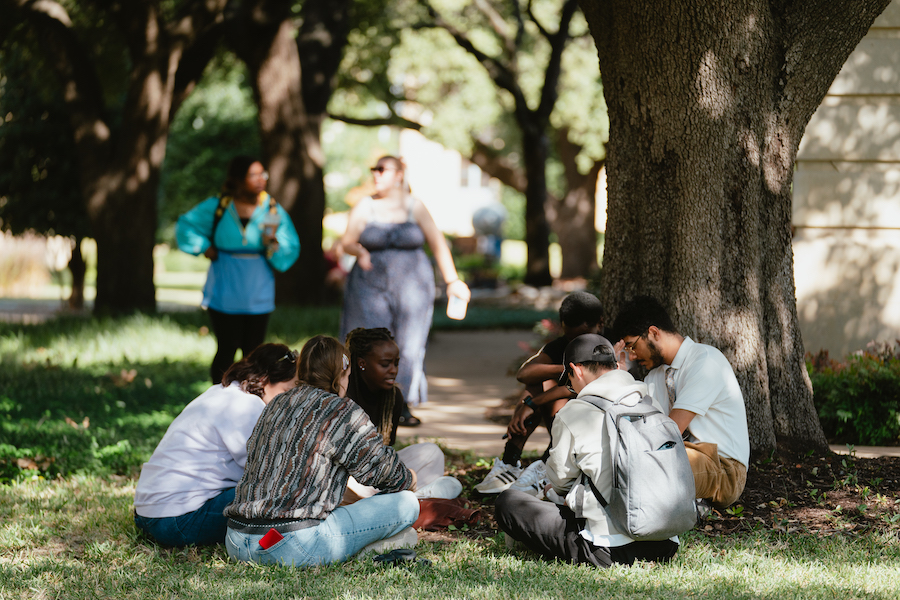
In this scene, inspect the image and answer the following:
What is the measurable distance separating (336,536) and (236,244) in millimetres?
3624

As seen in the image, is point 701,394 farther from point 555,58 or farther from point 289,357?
point 555,58

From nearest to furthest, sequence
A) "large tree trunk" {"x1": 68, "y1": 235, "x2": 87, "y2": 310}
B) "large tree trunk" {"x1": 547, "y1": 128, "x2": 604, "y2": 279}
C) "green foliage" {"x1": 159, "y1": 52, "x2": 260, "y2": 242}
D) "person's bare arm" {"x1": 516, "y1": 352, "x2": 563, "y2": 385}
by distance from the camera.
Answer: "person's bare arm" {"x1": 516, "y1": 352, "x2": 563, "y2": 385} → "large tree trunk" {"x1": 68, "y1": 235, "x2": 87, "y2": 310} → "green foliage" {"x1": 159, "y1": 52, "x2": 260, "y2": 242} → "large tree trunk" {"x1": 547, "y1": 128, "x2": 604, "y2": 279}

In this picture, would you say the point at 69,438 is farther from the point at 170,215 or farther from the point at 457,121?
the point at 457,121

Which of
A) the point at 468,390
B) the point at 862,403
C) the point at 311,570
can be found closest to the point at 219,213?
the point at 468,390

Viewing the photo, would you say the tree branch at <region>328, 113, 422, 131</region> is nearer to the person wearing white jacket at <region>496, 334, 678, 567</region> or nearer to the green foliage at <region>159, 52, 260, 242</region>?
the green foliage at <region>159, 52, 260, 242</region>

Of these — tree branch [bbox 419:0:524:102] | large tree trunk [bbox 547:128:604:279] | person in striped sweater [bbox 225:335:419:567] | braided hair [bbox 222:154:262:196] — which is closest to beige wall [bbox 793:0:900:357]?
braided hair [bbox 222:154:262:196]

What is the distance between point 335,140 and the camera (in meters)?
56.1

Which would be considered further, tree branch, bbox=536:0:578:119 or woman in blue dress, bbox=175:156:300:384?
tree branch, bbox=536:0:578:119

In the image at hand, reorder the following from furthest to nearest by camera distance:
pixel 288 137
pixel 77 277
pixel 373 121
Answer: pixel 373 121
pixel 77 277
pixel 288 137

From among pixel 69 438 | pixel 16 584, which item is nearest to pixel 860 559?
pixel 16 584

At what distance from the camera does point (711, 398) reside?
4641 millimetres

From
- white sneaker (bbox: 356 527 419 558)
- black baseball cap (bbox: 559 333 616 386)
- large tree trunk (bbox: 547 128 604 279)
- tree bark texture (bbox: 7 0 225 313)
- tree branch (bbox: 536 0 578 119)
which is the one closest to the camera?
black baseball cap (bbox: 559 333 616 386)

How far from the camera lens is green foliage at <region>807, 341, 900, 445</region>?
21.8ft

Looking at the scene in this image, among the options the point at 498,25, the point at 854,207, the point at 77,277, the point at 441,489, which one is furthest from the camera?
the point at 498,25
